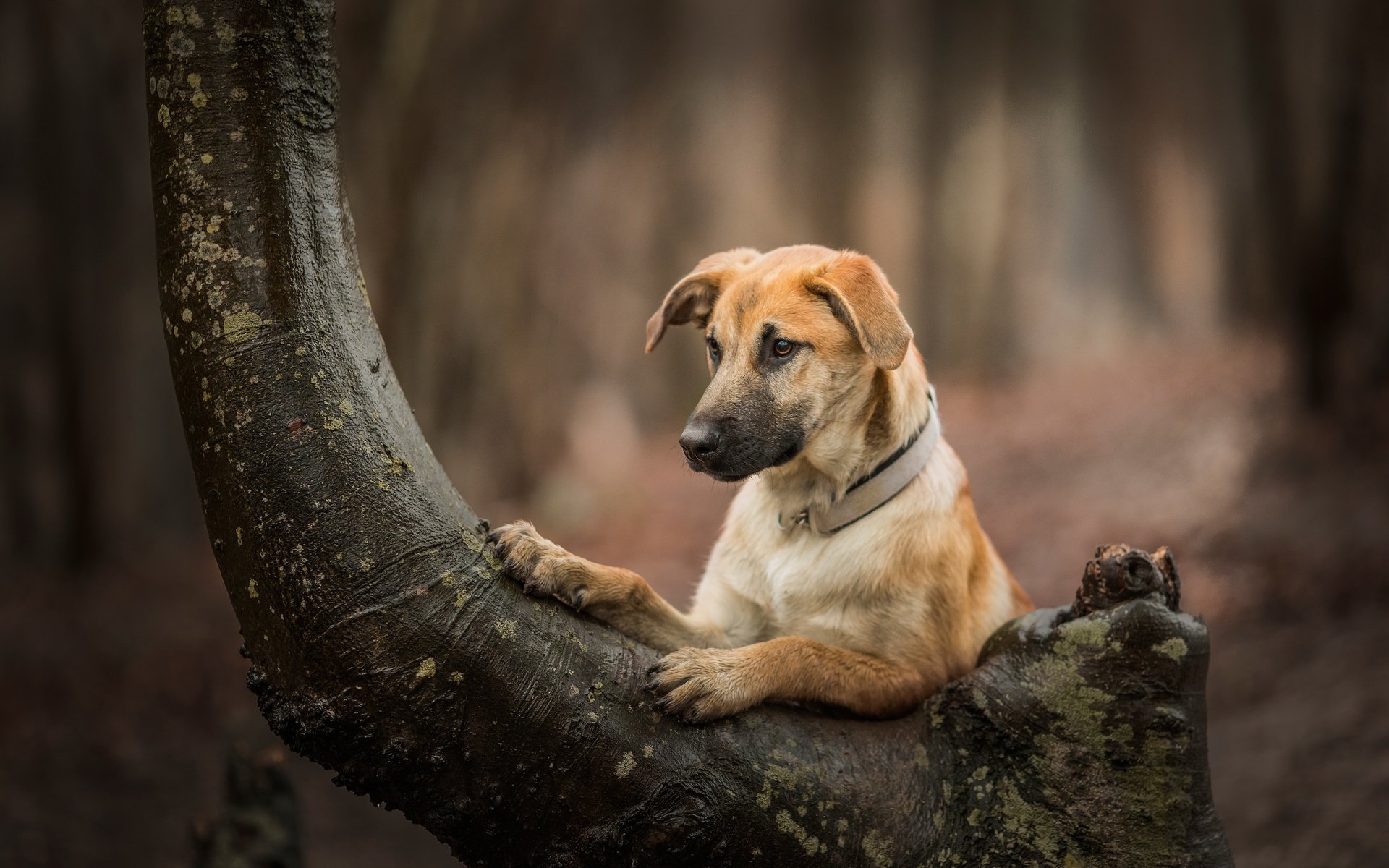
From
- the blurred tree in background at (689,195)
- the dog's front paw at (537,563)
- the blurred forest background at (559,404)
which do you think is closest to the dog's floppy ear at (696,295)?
the dog's front paw at (537,563)

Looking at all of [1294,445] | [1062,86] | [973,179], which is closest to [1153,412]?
[1294,445]

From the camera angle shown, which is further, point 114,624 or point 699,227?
point 699,227

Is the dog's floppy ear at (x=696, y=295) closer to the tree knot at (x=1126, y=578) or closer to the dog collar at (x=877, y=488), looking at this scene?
the dog collar at (x=877, y=488)

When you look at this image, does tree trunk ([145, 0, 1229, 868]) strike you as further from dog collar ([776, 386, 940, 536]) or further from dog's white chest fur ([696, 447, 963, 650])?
dog collar ([776, 386, 940, 536])

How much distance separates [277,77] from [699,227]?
51.0 ft

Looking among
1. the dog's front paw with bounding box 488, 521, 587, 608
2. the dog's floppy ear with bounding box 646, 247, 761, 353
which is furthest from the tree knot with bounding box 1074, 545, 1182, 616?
the dog's floppy ear with bounding box 646, 247, 761, 353

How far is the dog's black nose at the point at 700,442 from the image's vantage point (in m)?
2.84

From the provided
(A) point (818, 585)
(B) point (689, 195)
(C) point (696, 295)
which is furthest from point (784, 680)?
(B) point (689, 195)

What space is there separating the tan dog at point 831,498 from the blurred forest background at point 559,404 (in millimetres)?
1450

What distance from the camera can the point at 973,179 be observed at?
16.2 metres

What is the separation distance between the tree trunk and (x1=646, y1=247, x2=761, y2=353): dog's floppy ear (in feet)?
3.77

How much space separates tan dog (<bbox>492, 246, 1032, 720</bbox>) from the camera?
2904mm

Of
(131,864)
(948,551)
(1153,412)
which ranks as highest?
(1153,412)

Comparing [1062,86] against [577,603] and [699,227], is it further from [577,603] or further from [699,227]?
[577,603]
